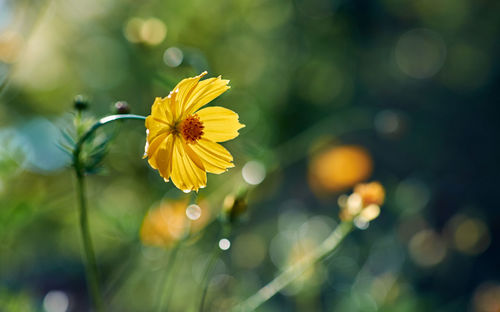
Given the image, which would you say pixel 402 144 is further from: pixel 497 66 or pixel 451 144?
pixel 497 66

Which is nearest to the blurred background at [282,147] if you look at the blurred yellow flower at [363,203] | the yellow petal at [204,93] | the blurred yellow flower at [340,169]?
the blurred yellow flower at [340,169]

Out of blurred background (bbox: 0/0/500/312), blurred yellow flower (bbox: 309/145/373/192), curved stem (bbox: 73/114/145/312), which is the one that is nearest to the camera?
curved stem (bbox: 73/114/145/312)

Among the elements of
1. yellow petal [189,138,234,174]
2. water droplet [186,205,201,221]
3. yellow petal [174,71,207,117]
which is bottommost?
water droplet [186,205,201,221]

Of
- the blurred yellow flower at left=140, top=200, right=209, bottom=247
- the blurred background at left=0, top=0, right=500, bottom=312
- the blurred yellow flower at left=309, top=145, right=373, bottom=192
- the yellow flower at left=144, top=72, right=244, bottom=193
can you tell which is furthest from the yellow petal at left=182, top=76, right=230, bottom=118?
the blurred yellow flower at left=309, top=145, right=373, bottom=192

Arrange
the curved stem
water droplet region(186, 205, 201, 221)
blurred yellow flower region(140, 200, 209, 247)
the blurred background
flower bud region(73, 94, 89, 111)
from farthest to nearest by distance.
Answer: the blurred background < blurred yellow flower region(140, 200, 209, 247) < water droplet region(186, 205, 201, 221) < flower bud region(73, 94, 89, 111) < the curved stem

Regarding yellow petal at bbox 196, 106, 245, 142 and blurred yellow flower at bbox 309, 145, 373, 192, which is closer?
yellow petal at bbox 196, 106, 245, 142

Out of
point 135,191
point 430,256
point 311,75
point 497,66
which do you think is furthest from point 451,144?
point 135,191

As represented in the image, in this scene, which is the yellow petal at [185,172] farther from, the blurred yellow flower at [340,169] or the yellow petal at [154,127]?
the blurred yellow flower at [340,169]

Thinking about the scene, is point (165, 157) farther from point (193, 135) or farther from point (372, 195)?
point (372, 195)

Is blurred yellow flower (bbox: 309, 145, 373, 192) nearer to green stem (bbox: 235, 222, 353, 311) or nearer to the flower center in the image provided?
green stem (bbox: 235, 222, 353, 311)
